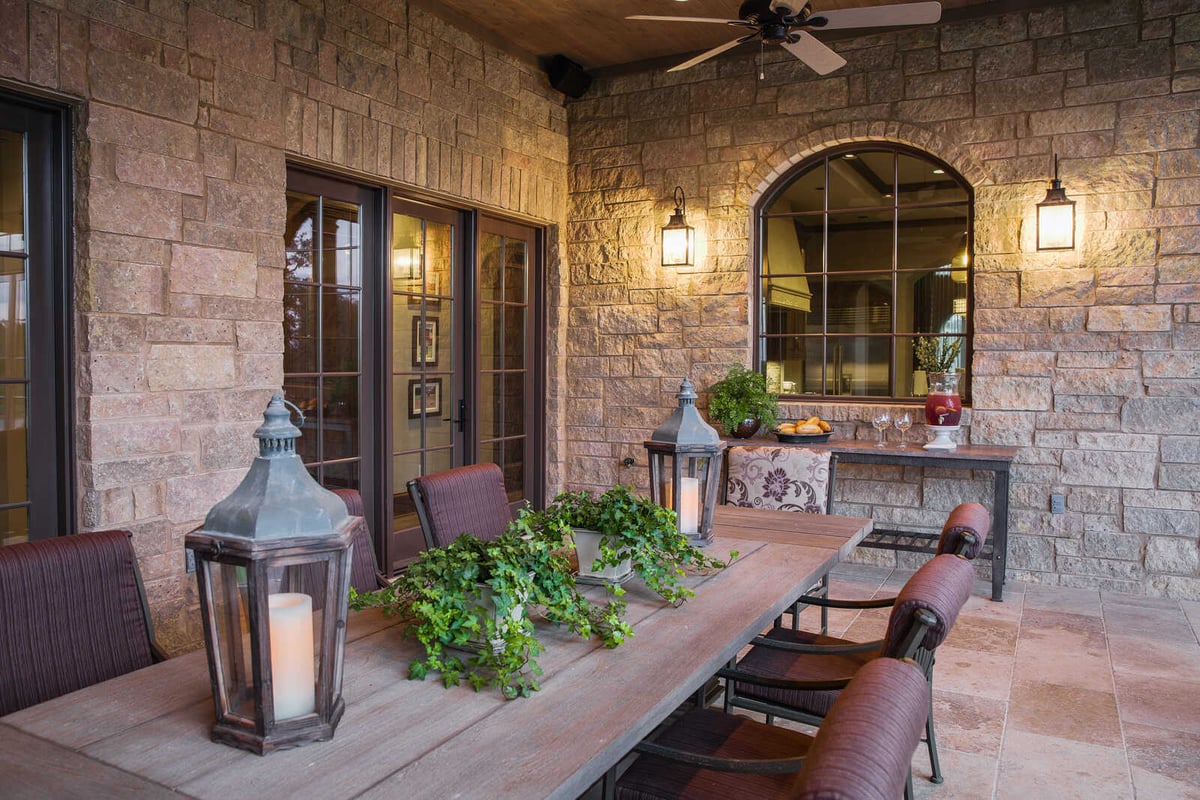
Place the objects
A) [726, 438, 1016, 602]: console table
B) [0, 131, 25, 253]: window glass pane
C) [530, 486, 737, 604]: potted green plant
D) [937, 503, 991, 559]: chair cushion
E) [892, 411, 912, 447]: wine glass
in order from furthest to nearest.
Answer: [892, 411, 912, 447]: wine glass < [726, 438, 1016, 602]: console table < [0, 131, 25, 253]: window glass pane < [937, 503, 991, 559]: chair cushion < [530, 486, 737, 604]: potted green plant

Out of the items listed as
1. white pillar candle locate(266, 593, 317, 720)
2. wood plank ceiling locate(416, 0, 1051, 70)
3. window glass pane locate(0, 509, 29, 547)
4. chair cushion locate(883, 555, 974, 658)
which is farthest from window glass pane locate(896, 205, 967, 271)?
white pillar candle locate(266, 593, 317, 720)

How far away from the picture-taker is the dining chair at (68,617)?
1544 mm

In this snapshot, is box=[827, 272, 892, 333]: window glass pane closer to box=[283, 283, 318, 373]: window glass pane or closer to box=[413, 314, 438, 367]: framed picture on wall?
box=[413, 314, 438, 367]: framed picture on wall

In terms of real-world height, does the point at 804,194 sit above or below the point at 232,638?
above

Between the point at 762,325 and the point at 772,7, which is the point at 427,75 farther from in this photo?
the point at 762,325

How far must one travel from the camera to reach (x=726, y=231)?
5.29 meters

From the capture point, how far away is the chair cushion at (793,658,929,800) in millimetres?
859

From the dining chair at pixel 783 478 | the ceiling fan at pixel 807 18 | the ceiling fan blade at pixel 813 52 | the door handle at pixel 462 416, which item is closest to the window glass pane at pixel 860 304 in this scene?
the dining chair at pixel 783 478

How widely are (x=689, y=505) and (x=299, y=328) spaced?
239 centimetres

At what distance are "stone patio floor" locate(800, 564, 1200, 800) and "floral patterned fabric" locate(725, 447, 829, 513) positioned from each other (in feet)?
1.93

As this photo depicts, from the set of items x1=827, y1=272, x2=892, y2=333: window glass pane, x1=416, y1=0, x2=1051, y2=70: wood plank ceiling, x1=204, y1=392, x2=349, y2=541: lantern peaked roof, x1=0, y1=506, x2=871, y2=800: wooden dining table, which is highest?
x1=416, y1=0, x2=1051, y2=70: wood plank ceiling

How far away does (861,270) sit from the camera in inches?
199

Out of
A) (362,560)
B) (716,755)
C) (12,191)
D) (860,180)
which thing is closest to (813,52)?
(860,180)

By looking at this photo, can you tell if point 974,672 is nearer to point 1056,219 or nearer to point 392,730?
point 1056,219
